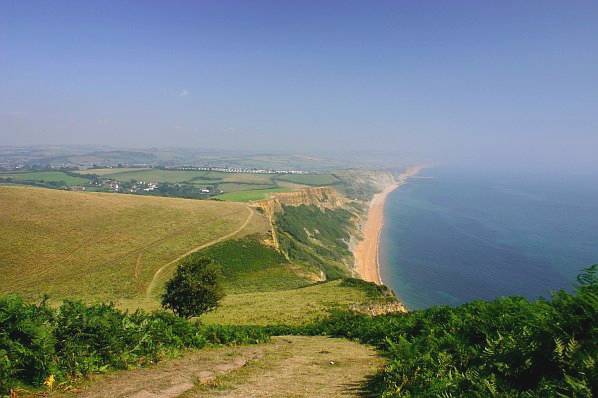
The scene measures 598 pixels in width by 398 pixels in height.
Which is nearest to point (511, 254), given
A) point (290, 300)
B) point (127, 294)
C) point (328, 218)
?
point (328, 218)

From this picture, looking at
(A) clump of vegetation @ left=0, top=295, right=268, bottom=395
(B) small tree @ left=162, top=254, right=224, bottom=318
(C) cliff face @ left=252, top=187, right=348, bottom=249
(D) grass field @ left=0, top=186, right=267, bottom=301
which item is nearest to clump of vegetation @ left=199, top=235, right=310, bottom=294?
(D) grass field @ left=0, top=186, right=267, bottom=301

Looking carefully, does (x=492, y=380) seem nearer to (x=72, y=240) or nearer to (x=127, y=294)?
(x=127, y=294)

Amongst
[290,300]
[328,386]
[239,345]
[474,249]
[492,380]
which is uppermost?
[492,380]

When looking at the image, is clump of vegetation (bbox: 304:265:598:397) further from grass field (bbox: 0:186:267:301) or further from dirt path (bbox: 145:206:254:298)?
dirt path (bbox: 145:206:254:298)

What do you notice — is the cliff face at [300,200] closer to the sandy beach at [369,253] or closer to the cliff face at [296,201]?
the cliff face at [296,201]

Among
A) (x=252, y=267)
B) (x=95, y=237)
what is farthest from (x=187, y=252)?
(x=95, y=237)

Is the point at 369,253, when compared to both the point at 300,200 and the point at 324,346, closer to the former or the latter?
the point at 300,200
